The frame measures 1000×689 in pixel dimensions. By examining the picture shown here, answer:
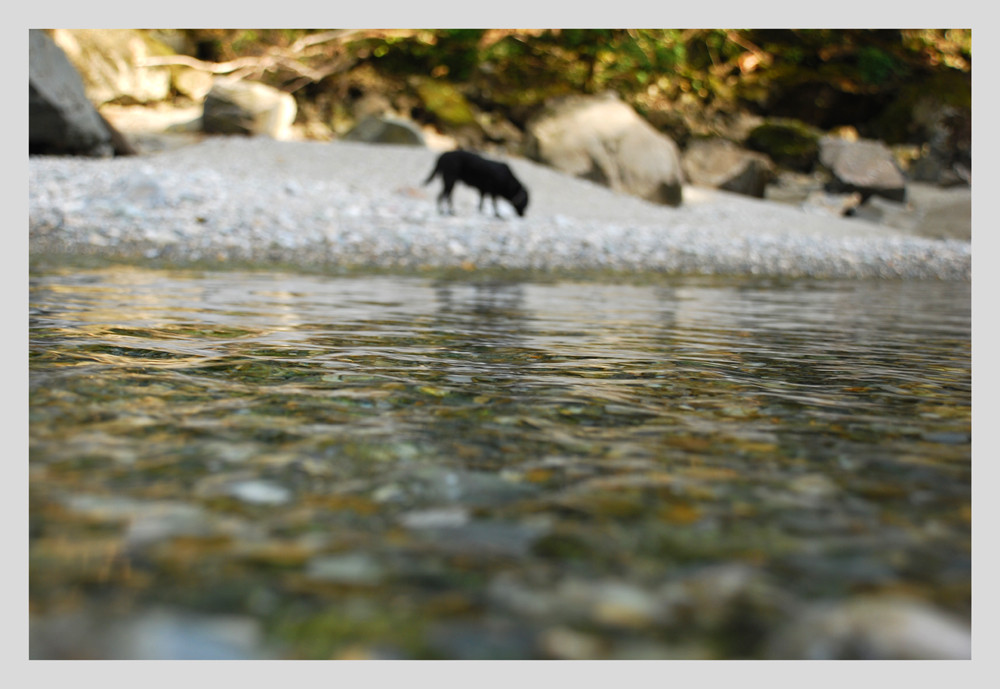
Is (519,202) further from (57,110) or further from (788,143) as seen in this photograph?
(788,143)

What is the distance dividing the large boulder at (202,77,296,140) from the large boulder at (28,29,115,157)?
3887mm

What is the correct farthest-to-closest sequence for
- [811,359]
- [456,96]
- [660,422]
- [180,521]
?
[456,96], [811,359], [660,422], [180,521]

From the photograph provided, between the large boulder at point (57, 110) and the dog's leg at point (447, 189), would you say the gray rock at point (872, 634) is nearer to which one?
the dog's leg at point (447, 189)

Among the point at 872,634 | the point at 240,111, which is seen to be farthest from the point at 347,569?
the point at 240,111

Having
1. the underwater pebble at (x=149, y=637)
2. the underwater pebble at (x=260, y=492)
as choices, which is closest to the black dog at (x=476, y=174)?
the underwater pebble at (x=260, y=492)

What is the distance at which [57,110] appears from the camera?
12.5 meters

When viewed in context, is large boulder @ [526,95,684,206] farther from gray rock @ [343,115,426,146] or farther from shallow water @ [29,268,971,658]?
shallow water @ [29,268,971,658]

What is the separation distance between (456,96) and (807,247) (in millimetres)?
13245

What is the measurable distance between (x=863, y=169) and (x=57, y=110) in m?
18.2

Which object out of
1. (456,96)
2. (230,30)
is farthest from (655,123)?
(230,30)

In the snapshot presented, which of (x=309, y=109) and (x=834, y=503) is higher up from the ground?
(x=309, y=109)

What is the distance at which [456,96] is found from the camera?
21500 millimetres

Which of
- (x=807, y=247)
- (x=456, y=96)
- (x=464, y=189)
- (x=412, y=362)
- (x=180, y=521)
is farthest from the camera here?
(x=456, y=96)

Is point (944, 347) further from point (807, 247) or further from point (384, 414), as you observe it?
point (807, 247)
